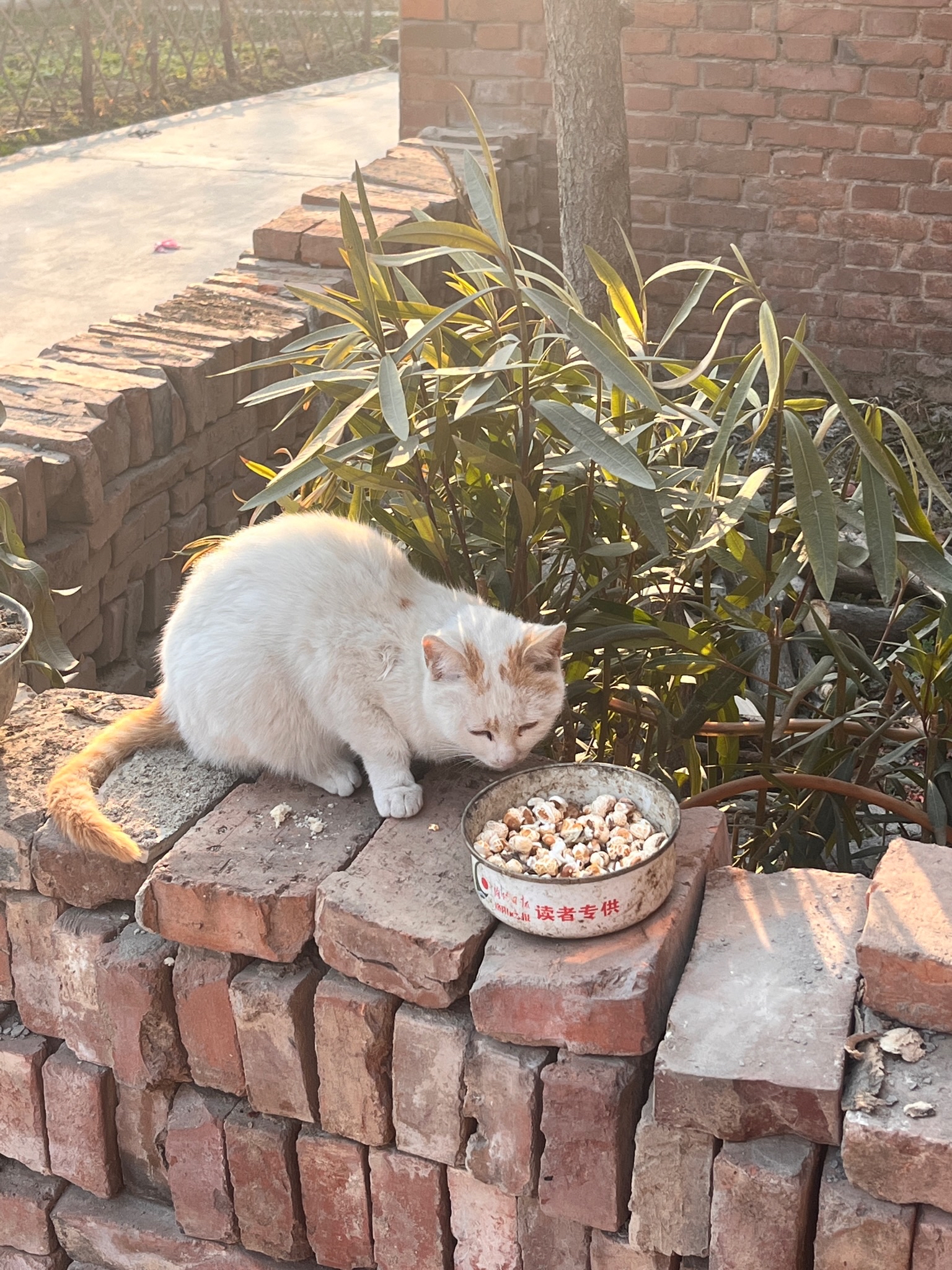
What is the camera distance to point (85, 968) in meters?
2.00

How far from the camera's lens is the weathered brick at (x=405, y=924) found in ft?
5.60

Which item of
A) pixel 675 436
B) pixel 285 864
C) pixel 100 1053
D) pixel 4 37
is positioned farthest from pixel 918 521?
pixel 4 37

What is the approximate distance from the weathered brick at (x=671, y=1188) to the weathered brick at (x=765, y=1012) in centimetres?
5

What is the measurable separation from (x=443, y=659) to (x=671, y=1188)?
0.79 meters

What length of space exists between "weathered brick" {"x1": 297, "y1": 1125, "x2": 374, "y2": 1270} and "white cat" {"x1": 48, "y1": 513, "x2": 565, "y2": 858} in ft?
1.58

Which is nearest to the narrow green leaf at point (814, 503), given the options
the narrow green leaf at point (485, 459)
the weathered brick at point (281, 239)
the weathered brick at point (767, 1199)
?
the narrow green leaf at point (485, 459)

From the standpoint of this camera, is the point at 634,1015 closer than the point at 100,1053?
Yes

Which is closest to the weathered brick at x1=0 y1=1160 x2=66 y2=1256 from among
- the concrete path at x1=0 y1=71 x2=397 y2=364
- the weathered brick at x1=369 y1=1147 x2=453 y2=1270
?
Answer: the weathered brick at x1=369 y1=1147 x2=453 y2=1270

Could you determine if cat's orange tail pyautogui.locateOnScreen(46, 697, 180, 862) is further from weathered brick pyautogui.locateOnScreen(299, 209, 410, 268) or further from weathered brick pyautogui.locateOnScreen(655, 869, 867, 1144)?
weathered brick pyautogui.locateOnScreen(299, 209, 410, 268)

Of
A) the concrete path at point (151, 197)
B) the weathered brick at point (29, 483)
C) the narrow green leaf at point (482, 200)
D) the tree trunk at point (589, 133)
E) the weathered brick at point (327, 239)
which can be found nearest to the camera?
the narrow green leaf at point (482, 200)

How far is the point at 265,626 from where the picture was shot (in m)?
2.11

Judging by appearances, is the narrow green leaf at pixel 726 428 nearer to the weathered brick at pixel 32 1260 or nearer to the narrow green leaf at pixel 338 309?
the narrow green leaf at pixel 338 309

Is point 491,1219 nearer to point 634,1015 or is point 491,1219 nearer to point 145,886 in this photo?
point 634,1015

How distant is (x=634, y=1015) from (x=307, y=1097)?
0.54 m
